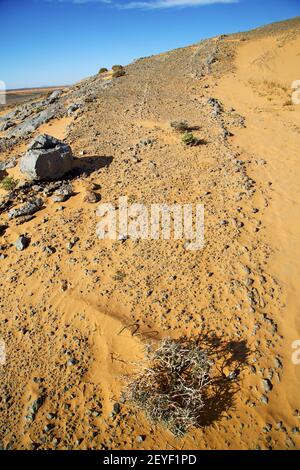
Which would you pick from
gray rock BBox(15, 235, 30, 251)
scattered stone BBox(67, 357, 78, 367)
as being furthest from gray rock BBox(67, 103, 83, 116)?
scattered stone BBox(67, 357, 78, 367)

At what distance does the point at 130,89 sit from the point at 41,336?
14.7m

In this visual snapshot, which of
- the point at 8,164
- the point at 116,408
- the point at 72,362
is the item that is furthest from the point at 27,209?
the point at 116,408

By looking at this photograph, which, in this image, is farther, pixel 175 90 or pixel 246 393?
pixel 175 90

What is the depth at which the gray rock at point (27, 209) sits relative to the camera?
22.4 feet

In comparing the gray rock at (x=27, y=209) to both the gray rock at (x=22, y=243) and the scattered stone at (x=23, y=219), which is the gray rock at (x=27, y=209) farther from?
the gray rock at (x=22, y=243)

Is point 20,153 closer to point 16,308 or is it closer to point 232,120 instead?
point 16,308

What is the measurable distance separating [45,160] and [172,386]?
6375 millimetres

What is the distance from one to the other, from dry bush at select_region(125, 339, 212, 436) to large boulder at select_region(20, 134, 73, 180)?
223 inches

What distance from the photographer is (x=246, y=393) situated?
385 centimetres

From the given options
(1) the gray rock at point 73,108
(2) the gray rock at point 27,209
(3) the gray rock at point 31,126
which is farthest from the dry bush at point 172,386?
(1) the gray rock at point 73,108

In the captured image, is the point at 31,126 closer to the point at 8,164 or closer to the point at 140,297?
the point at 8,164

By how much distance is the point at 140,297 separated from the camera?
197 inches

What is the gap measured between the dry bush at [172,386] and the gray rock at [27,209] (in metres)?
4.62
